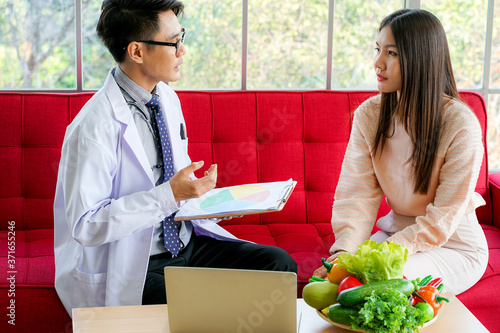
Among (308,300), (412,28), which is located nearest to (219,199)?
(308,300)

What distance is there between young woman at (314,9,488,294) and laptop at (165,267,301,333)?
1.72 feet

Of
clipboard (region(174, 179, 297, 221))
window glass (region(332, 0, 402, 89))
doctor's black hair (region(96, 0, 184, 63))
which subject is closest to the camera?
clipboard (region(174, 179, 297, 221))

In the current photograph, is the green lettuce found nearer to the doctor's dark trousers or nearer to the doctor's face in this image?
the doctor's dark trousers

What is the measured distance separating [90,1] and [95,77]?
361 mm

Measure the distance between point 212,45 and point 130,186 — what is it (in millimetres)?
1304

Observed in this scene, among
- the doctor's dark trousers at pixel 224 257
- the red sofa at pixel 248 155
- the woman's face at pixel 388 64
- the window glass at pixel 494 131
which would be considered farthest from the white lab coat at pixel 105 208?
the window glass at pixel 494 131

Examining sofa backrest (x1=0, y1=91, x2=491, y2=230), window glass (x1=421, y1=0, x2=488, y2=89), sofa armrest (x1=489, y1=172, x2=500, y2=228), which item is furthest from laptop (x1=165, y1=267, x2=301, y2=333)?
window glass (x1=421, y1=0, x2=488, y2=89)

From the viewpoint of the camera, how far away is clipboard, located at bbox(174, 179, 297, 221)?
→ 150 centimetres

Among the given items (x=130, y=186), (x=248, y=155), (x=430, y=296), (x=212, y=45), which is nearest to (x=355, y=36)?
(x=212, y=45)

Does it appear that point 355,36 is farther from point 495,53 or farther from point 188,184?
point 188,184

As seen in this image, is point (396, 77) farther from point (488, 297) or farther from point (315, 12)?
point (315, 12)

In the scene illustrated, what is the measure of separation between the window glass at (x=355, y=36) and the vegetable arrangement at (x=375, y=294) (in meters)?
1.74

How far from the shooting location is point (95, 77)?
8.96ft

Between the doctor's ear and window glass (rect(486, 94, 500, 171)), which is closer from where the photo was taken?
the doctor's ear
